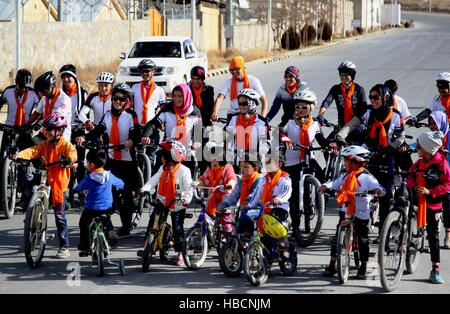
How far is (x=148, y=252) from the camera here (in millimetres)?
11375

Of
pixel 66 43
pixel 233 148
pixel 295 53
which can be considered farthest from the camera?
pixel 295 53

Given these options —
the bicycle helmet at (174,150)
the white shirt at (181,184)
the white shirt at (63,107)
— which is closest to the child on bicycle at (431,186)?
the white shirt at (181,184)

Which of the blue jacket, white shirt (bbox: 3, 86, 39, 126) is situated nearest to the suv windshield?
white shirt (bbox: 3, 86, 39, 126)

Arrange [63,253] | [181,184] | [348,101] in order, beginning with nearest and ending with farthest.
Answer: [181,184] → [63,253] → [348,101]

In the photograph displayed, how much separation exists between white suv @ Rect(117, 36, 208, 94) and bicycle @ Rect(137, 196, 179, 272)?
20.9 m

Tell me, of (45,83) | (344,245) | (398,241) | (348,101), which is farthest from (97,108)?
(398,241)

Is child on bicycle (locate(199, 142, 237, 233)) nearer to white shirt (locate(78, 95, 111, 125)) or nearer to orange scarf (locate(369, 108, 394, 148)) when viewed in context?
orange scarf (locate(369, 108, 394, 148))

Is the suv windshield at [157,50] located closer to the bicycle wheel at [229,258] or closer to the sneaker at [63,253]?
the sneaker at [63,253]

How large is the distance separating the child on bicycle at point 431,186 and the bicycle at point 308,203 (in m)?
1.71

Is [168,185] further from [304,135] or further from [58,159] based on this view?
[304,135]

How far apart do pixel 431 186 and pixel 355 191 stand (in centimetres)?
99

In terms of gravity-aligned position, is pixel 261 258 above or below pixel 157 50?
below

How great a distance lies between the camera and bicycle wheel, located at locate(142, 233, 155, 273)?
11.3m
